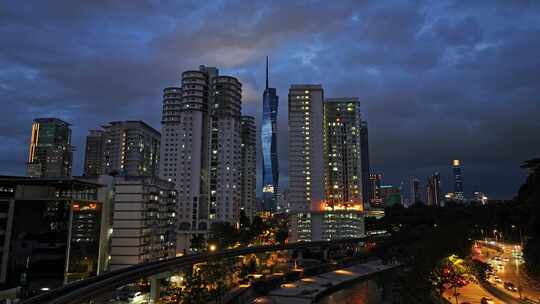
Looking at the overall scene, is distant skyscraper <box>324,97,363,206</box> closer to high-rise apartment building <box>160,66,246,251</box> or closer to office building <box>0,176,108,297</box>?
high-rise apartment building <box>160,66,246,251</box>

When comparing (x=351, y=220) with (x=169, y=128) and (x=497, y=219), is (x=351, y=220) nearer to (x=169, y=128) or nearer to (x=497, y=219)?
(x=497, y=219)

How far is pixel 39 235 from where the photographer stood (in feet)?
202

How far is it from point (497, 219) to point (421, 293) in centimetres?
6032

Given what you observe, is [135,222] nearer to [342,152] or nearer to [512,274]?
[512,274]

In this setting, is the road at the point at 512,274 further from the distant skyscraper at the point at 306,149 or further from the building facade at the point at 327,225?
the distant skyscraper at the point at 306,149

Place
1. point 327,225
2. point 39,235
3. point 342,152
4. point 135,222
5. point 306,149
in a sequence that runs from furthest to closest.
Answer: point 342,152
point 306,149
point 327,225
point 135,222
point 39,235

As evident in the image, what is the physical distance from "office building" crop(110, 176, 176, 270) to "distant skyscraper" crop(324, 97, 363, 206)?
290 feet

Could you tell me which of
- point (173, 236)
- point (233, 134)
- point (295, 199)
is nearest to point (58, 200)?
point (173, 236)

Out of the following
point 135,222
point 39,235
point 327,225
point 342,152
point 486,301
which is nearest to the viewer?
point 486,301

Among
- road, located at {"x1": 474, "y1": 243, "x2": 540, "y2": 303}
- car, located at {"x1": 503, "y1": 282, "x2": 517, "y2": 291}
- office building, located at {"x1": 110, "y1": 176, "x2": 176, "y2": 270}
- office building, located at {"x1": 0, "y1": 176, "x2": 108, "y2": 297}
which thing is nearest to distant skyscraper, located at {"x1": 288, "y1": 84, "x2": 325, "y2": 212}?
road, located at {"x1": 474, "y1": 243, "x2": 540, "y2": 303}

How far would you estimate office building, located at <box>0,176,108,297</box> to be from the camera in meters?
58.7

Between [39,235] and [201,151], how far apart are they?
301ft

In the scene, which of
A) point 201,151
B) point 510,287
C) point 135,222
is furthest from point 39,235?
point 201,151

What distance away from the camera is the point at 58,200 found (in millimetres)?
63875
